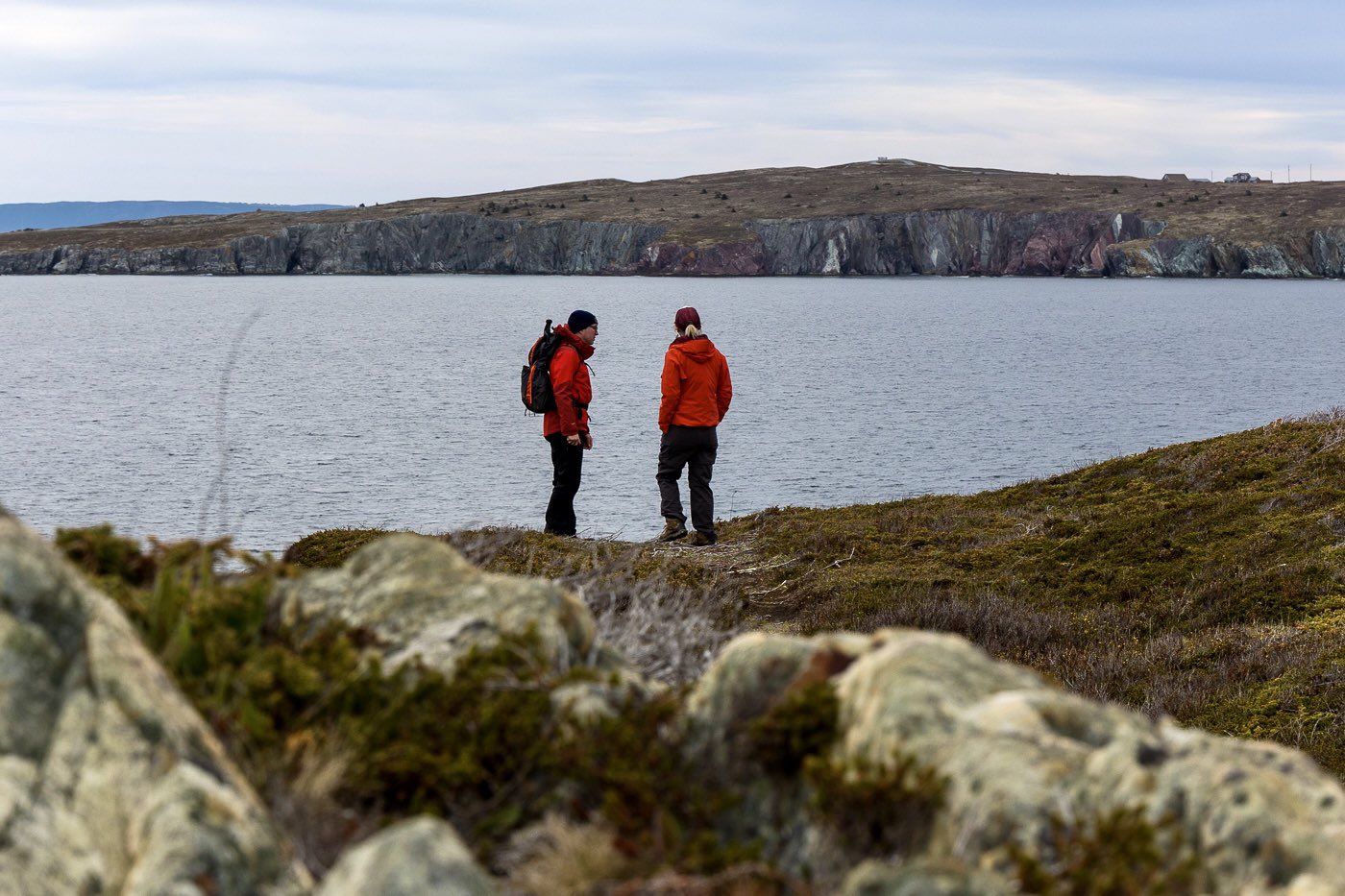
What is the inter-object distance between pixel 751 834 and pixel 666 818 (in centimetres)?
31

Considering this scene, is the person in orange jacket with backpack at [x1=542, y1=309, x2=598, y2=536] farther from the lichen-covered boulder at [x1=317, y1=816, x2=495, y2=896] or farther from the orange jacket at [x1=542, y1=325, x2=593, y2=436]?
the lichen-covered boulder at [x1=317, y1=816, x2=495, y2=896]

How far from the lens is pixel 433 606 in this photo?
15.2ft

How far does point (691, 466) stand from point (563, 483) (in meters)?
1.84

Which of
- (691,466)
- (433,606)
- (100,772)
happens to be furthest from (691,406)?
(100,772)

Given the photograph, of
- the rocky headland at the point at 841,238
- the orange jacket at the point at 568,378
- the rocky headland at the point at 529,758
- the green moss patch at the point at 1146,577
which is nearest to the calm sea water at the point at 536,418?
the rocky headland at the point at 529,758

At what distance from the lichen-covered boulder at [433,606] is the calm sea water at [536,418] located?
0.63m

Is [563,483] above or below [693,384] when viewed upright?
below

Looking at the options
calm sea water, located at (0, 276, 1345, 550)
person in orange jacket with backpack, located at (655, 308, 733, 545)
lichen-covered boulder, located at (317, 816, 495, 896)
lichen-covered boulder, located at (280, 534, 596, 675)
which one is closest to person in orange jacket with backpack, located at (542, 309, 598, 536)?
person in orange jacket with backpack, located at (655, 308, 733, 545)

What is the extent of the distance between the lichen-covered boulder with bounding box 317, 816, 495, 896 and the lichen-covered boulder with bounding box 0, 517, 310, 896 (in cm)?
34

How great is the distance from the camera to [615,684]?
424 centimetres

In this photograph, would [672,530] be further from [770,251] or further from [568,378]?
[770,251]

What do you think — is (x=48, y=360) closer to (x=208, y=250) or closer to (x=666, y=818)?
(x=666, y=818)

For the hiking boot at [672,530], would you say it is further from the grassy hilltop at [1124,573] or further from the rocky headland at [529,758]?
the rocky headland at [529,758]

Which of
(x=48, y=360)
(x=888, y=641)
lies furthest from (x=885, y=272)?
(x=888, y=641)
